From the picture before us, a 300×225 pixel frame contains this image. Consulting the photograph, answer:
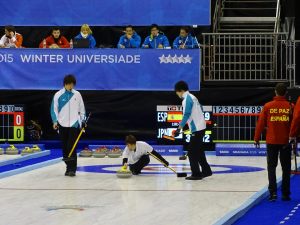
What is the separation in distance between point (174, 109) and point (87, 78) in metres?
2.81

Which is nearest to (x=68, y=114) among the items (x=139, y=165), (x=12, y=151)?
(x=139, y=165)

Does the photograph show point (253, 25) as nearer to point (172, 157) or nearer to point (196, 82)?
point (196, 82)

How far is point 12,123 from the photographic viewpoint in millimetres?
23812

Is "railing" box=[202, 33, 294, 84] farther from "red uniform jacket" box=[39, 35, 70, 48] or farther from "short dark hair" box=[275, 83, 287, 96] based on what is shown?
"short dark hair" box=[275, 83, 287, 96]

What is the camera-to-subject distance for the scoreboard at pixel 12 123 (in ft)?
A: 77.7

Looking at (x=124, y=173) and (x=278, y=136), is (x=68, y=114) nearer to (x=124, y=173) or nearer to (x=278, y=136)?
(x=124, y=173)

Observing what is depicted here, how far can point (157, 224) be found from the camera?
35.3ft

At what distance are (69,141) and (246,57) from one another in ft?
28.2

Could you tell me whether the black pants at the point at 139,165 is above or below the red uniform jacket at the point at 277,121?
below

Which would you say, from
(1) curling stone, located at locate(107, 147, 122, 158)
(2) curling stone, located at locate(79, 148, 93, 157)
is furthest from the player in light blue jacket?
(2) curling stone, located at locate(79, 148, 93, 157)

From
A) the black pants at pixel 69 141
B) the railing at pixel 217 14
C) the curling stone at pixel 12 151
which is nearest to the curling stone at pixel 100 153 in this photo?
the curling stone at pixel 12 151

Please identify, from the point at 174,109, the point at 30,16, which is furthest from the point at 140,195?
the point at 30,16

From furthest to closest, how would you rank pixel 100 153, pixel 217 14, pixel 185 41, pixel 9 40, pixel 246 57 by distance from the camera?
pixel 217 14
pixel 9 40
pixel 246 57
pixel 185 41
pixel 100 153

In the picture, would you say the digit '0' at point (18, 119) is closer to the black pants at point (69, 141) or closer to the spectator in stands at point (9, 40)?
the spectator in stands at point (9, 40)
